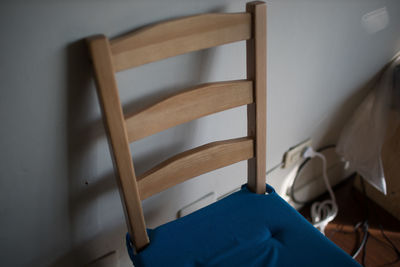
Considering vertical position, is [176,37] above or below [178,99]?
above

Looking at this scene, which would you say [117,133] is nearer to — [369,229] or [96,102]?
[96,102]

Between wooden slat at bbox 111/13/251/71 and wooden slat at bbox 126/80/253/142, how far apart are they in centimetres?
8

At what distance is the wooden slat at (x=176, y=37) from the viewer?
49cm

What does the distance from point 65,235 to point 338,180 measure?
46.0 inches

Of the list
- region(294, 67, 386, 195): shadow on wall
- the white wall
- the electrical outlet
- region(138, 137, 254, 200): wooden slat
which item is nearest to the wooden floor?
region(294, 67, 386, 195): shadow on wall

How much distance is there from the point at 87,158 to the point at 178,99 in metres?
0.23

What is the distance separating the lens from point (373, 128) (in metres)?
1.08

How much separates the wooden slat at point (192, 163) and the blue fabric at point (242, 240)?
0.35 feet

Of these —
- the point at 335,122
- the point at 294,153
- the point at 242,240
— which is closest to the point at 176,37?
the point at 242,240

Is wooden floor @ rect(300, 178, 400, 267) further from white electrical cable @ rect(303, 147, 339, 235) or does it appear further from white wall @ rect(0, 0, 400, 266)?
white wall @ rect(0, 0, 400, 266)

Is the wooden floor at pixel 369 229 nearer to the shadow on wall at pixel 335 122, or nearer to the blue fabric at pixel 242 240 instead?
the shadow on wall at pixel 335 122

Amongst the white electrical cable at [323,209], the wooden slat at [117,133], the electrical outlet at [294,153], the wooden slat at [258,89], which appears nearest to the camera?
the wooden slat at [117,133]

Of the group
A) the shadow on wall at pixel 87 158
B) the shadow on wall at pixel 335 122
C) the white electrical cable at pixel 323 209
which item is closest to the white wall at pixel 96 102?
the shadow on wall at pixel 87 158

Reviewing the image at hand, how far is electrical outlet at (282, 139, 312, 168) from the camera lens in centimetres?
104
